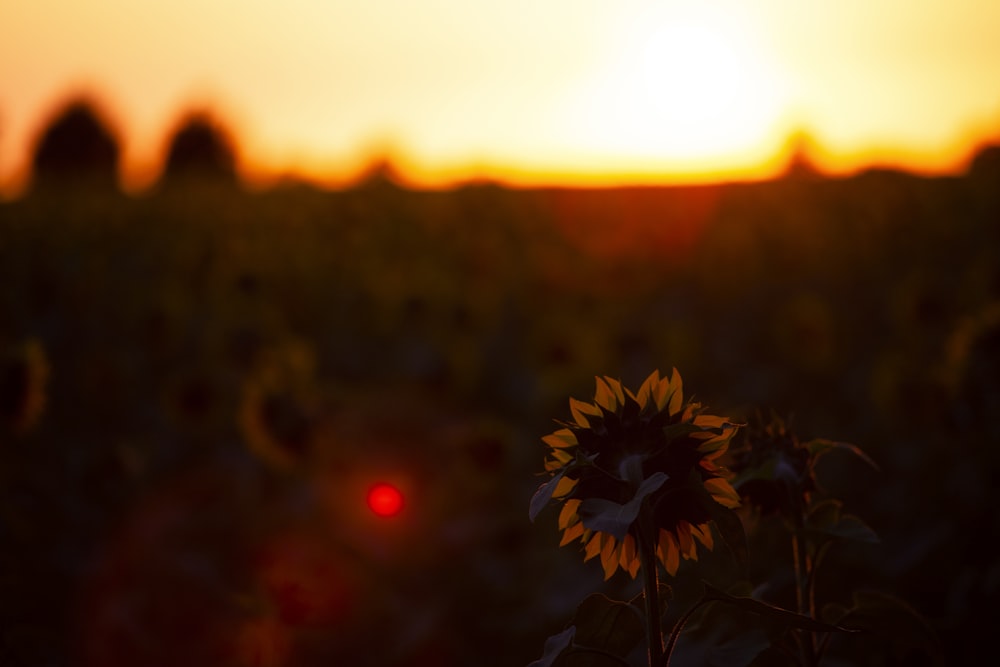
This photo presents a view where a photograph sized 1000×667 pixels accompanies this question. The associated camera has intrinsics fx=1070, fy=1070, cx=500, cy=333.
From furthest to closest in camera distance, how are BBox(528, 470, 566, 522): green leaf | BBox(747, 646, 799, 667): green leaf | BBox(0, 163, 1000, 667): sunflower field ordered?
1. BBox(0, 163, 1000, 667): sunflower field
2. BBox(747, 646, 799, 667): green leaf
3. BBox(528, 470, 566, 522): green leaf

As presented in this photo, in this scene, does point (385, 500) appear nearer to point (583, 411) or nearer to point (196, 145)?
point (583, 411)

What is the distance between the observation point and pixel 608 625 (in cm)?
A: 159

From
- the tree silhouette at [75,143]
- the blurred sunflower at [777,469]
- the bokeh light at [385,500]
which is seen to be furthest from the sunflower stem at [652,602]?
the tree silhouette at [75,143]

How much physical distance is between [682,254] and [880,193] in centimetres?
289

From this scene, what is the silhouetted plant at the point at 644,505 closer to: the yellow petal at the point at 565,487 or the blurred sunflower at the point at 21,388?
the yellow petal at the point at 565,487

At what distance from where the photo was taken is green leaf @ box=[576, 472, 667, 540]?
1.27 m

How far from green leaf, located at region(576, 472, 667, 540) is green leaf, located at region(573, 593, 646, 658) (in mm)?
248

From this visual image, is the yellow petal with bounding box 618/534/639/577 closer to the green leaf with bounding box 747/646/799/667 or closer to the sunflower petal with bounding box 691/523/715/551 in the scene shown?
the sunflower petal with bounding box 691/523/715/551

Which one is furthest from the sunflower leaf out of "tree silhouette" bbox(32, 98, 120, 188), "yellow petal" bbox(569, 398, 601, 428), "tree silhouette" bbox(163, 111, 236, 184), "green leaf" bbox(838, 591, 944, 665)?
"tree silhouette" bbox(32, 98, 120, 188)

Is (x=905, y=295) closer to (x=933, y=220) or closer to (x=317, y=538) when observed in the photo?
(x=933, y=220)

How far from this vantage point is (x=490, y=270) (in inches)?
449

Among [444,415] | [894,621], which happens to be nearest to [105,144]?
[444,415]

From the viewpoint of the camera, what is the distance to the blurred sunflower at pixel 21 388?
5109 millimetres

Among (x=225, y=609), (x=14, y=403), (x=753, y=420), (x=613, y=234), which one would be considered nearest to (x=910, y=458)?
(x=225, y=609)
